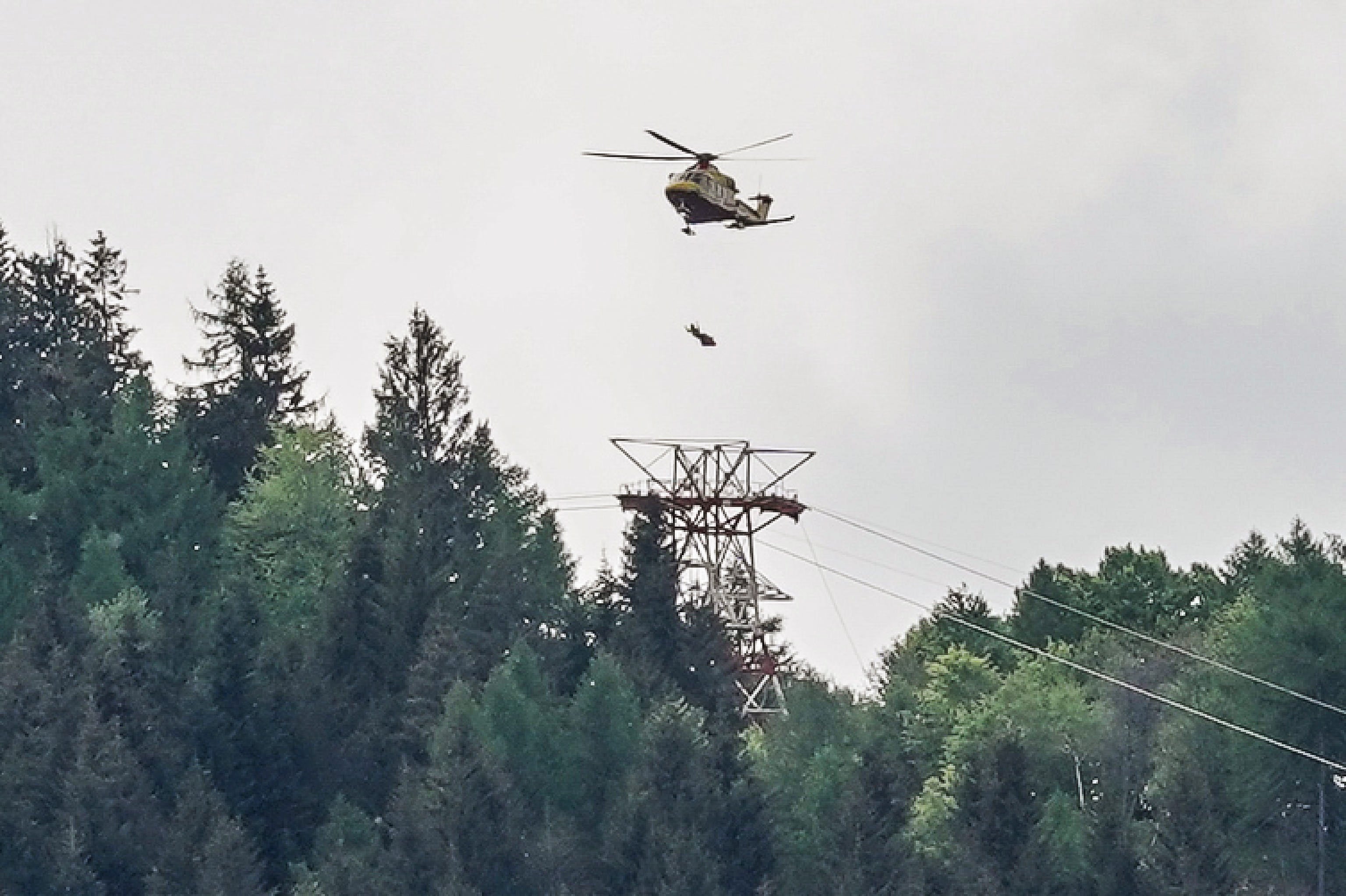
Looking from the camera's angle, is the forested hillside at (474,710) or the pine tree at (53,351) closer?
the forested hillside at (474,710)

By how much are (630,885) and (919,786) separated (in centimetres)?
1484

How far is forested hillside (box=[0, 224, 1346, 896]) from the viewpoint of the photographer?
70750mm

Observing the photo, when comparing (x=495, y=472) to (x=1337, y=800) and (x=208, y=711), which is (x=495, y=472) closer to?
(x=208, y=711)

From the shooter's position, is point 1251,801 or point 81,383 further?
point 81,383

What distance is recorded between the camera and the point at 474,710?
76.4 metres

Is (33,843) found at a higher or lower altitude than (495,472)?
lower

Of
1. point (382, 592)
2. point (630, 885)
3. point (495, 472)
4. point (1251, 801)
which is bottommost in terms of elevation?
point (630, 885)

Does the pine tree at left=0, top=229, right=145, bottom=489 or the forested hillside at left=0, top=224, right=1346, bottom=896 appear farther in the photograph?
the pine tree at left=0, top=229, right=145, bottom=489

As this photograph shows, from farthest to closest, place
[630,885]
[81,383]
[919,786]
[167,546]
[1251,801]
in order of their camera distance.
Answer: [81,383] → [167,546] → [919,786] → [1251,801] → [630,885]

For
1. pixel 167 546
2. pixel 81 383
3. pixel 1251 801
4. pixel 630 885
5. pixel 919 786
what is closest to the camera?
pixel 630 885

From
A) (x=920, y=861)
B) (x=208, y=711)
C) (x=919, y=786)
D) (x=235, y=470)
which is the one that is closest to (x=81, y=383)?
(x=235, y=470)

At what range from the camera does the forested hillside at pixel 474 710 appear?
7075 cm

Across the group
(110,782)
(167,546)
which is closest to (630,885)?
(110,782)

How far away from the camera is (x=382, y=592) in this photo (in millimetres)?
85375
